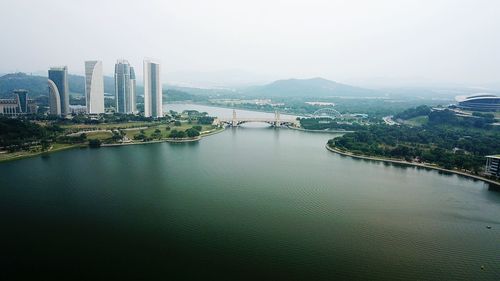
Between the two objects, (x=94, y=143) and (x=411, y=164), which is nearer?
(x=411, y=164)

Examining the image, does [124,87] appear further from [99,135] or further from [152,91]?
[99,135]

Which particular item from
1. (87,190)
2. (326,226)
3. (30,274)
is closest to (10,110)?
(87,190)

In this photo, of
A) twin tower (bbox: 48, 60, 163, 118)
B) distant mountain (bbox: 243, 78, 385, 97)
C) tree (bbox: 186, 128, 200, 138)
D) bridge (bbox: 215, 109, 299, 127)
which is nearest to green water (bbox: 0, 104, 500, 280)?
tree (bbox: 186, 128, 200, 138)

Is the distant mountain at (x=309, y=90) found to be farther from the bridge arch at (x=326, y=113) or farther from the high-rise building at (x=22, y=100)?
the high-rise building at (x=22, y=100)

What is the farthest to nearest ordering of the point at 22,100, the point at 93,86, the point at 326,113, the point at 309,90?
the point at 309,90
the point at 326,113
the point at 93,86
the point at 22,100

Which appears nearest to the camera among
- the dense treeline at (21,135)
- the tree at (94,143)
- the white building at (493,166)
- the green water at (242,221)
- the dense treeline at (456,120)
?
the green water at (242,221)

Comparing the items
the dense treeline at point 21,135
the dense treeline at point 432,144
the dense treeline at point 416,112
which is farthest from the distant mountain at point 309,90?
the dense treeline at point 21,135

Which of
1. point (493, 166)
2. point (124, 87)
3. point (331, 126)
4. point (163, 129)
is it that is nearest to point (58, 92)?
point (124, 87)
